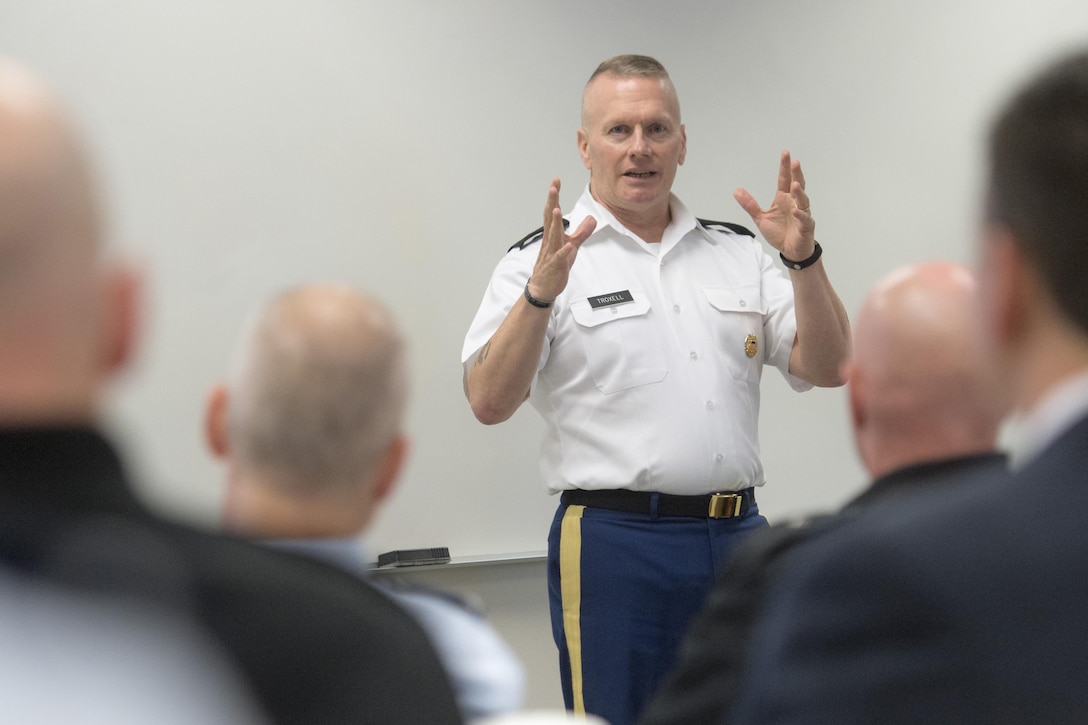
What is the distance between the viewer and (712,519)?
252cm

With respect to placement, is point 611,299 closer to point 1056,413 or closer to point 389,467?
point 389,467

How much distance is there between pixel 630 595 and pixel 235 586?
6.02 ft

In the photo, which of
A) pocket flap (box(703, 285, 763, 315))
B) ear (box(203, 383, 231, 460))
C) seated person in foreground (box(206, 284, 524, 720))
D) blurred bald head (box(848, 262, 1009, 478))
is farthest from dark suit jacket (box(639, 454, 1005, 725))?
pocket flap (box(703, 285, 763, 315))

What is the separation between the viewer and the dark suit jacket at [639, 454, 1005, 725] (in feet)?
3.39

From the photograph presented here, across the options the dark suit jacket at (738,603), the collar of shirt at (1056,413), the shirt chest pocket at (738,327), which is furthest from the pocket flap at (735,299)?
the collar of shirt at (1056,413)

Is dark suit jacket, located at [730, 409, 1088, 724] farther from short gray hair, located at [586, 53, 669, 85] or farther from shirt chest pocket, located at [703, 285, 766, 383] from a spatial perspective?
short gray hair, located at [586, 53, 669, 85]

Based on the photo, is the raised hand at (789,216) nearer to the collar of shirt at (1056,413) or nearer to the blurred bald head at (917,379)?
the blurred bald head at (917,379)

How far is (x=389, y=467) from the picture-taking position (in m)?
1.05

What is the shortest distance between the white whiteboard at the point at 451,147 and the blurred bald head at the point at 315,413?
1677 millimetres

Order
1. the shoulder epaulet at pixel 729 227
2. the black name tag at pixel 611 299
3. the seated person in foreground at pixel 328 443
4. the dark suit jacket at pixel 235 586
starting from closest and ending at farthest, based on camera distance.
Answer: the dark suit jacket at pixel 235 586, the seated person in foreground at pixel 328 443, the black name tag at pixel 611 299, the shoulder epaulet at pixel 729 227

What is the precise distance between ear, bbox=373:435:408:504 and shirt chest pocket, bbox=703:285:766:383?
1.67m

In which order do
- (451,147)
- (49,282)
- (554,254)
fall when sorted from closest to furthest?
1. (49,282)
2. (554,254)
3. (451,147)

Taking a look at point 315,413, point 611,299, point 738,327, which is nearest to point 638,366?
point 611,299

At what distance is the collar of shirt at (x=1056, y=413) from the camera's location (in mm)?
770
